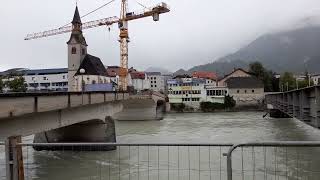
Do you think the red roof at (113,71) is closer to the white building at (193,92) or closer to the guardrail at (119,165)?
the white building at (193,92)

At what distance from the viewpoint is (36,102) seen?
19203 mm

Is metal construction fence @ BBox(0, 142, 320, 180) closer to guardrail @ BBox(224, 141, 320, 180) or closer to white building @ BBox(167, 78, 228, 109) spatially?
guardrail @ BBox(224, 141, 320, 180)

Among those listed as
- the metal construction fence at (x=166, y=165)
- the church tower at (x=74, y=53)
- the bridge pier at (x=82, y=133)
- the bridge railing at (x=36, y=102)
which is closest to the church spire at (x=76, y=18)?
the church tower at (x=74, y=53)

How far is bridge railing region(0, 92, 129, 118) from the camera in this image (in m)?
16.6

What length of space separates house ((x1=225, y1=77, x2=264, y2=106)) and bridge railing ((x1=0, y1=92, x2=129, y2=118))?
265 ft

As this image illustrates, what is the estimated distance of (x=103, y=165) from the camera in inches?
975

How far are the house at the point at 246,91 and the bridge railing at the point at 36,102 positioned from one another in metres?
80.8

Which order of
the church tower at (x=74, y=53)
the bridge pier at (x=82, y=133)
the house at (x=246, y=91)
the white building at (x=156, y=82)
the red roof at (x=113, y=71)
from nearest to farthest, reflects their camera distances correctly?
the bridge pier at (x=82, y=133)
the church tower at (x=74, y=53)
the house at (x=246, y=91)
the red roof at (x=113, y=71)
the white building at (x=156, y=82)

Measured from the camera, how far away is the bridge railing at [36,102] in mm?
16609

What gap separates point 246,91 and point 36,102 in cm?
9159

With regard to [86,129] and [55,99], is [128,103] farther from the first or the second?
[55,99]

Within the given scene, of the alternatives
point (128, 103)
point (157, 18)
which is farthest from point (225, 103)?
point (128, 103)

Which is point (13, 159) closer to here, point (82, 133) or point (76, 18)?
point (82, 133)

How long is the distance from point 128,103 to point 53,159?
1900 inches
